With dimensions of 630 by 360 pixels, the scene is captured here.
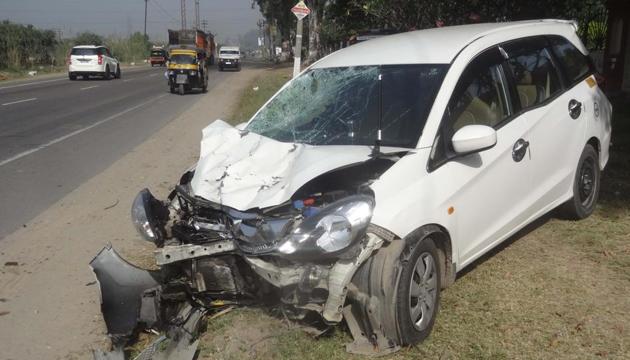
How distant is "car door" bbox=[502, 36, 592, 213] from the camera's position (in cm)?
464

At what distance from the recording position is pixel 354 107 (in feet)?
14.8

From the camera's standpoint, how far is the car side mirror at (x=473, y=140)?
3.76m

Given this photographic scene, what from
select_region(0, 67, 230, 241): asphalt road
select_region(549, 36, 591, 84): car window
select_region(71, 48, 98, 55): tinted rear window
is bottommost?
select_region(0, 67, 230, 241): asphalt road

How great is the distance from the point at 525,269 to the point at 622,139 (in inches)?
234

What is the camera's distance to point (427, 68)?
4.28 m

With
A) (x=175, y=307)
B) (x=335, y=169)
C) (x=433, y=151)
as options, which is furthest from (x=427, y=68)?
(x=175, y=307)

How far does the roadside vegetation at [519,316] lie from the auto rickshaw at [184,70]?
1991 centimetres

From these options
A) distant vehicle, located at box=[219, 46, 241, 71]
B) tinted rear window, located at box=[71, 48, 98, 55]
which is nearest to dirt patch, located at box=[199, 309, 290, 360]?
tinted rear window, located at box=[71, 48, 98, 55]

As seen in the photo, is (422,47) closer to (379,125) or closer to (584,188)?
(379,125)

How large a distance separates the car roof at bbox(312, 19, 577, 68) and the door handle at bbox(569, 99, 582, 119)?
2.24ft

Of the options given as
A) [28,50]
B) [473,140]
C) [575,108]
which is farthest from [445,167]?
[28,50]

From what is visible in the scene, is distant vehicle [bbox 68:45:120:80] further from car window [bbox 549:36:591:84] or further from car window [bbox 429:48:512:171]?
car window [bbox 429:48:512:171]

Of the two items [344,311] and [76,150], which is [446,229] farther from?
[76,150]

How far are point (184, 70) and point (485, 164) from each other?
20.8m
